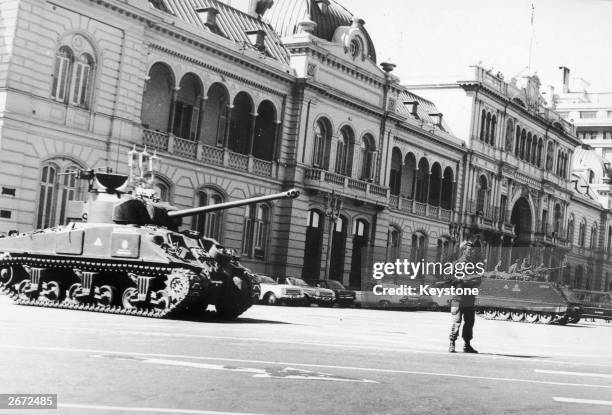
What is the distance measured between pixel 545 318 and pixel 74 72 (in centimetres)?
1809

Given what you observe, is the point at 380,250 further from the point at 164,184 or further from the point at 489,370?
the point at 489,370

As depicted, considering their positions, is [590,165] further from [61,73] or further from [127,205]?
[127,205]

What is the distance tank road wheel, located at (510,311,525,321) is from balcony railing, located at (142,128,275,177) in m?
10.6

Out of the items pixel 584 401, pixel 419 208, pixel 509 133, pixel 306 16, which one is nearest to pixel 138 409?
pixel 584 401

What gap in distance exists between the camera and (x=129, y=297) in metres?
18.0

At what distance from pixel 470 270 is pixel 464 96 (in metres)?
34.9

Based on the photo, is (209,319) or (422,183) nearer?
(209,319)

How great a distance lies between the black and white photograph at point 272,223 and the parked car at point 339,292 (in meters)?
0.10

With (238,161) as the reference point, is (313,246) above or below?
below

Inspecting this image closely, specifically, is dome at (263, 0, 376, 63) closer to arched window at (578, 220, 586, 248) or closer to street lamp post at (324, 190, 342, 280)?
street lamp post at (324, 190, 342, 280)

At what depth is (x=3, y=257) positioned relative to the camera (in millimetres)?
19375

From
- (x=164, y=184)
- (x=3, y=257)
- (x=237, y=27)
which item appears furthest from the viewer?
(x=237, y=27)

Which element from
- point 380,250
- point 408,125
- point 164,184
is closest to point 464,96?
point 408,125

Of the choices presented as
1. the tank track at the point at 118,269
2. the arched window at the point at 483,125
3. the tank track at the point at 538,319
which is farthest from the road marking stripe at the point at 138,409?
the arched window at the point at 483,125
